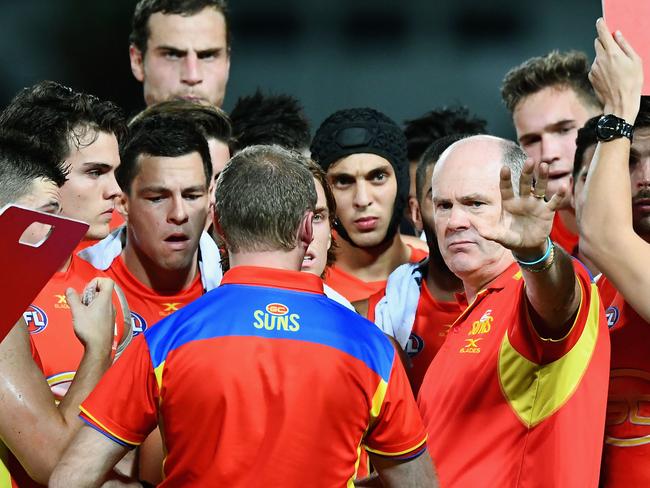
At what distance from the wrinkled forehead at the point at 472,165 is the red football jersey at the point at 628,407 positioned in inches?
23.9

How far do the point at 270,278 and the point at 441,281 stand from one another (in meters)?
1.68

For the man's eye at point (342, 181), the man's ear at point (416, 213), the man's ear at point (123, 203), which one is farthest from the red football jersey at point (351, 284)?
the man's ear at point (123, 203)

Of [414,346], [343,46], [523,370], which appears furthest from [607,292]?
[343,46]

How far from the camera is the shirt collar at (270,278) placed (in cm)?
283

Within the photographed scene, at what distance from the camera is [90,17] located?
8.02 meters

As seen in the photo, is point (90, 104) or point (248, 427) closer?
point (248, 427)

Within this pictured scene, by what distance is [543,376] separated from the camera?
10.0ft

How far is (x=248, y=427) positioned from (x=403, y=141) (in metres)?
2.66

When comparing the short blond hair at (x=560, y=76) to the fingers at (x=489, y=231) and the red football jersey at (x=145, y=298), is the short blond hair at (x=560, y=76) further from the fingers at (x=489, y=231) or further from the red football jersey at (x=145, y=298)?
the fingers at (x=489, y=231)

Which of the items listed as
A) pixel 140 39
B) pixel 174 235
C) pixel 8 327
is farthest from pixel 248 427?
pixel 140 39

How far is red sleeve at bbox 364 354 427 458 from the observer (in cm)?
281

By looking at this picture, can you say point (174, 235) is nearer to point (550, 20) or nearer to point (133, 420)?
point (133, 420)

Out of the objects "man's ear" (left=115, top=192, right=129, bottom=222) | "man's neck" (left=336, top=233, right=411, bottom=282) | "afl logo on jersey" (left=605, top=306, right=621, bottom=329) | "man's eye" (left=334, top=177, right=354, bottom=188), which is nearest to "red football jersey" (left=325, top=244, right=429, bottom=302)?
"man's neck" (left=336, top=233, right=411, bottom=282)

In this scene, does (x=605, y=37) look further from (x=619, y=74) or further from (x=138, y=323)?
(x=138, y=323)
